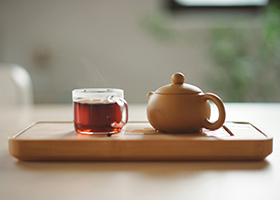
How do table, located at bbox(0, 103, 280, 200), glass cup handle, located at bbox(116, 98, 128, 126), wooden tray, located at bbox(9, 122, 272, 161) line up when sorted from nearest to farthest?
1. table, located at bbox(0, 103, 280, 200)
2. wooden tray, located at bbox(9, 122, 272, 161)
3. glass cup handle, located at bbox(116, 98, 128, 126)

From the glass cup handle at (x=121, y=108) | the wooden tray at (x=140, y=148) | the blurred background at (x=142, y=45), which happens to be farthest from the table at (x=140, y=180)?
the blurred background at (x=142, y=45)

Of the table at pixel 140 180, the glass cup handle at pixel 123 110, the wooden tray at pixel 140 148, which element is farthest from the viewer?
the glass cup handle at pixel 123 110

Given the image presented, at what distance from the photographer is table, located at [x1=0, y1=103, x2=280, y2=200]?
0.48m

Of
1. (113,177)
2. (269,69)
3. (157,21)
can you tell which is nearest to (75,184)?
(113,177)

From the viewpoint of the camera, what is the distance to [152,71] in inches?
124

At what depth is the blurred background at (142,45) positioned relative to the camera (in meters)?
3.06

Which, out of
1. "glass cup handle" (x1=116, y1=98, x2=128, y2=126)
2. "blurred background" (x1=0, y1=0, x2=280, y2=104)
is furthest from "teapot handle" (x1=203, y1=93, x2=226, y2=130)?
"blurred background" (x1=0, y1=0, x2=280, y2=104)

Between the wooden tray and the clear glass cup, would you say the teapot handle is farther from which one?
the clear glass cup

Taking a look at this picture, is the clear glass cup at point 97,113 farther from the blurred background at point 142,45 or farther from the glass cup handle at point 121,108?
the blurred background at point 142,45

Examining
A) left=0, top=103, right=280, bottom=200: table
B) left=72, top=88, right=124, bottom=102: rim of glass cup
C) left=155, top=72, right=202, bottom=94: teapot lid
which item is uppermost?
left=155, top=72, right=202, bottom=94: teapot lid

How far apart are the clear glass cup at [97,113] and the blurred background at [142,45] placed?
2408 mm

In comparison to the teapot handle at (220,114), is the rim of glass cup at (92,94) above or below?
above

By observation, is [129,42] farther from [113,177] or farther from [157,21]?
[113,177]

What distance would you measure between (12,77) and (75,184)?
4.89 ft
